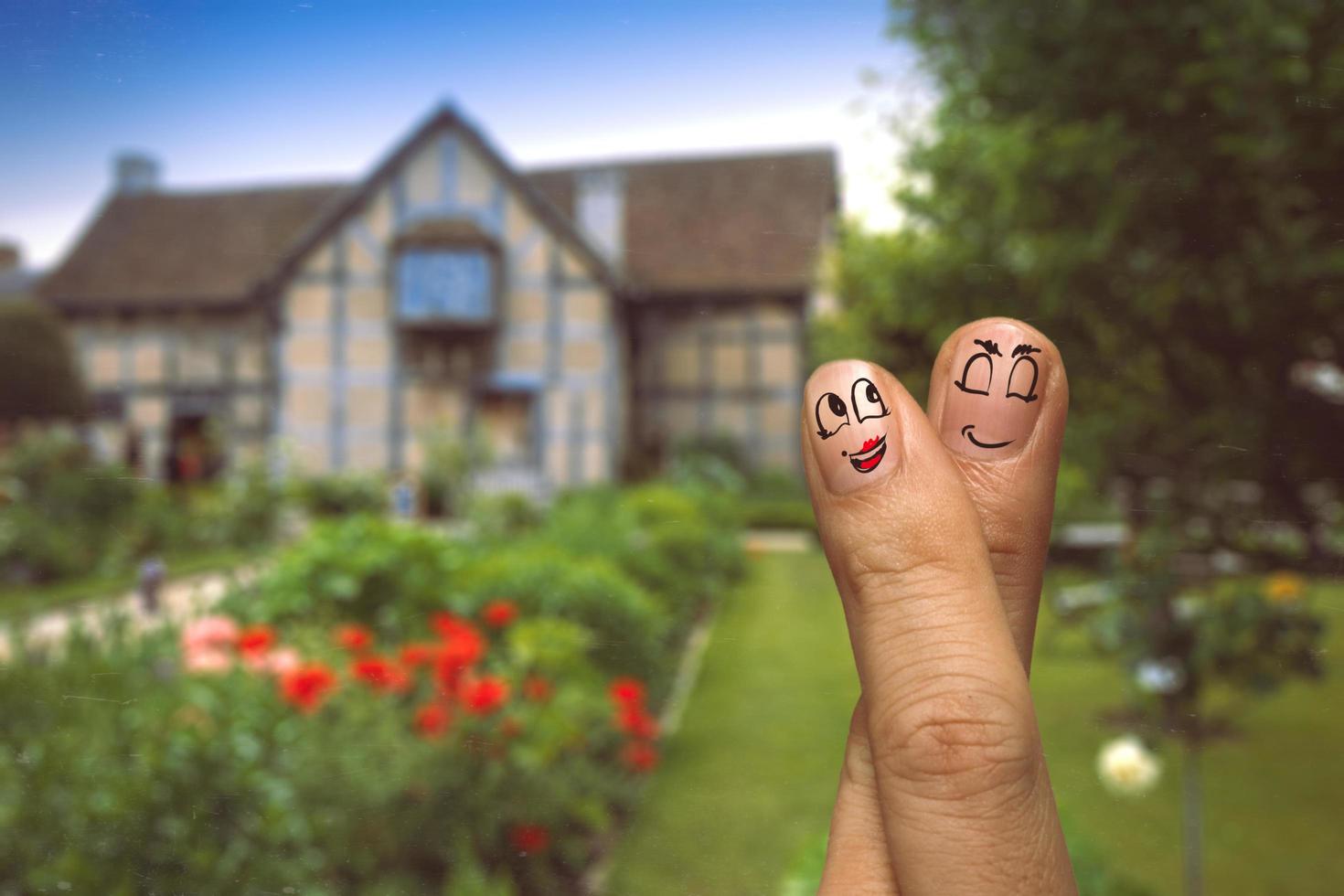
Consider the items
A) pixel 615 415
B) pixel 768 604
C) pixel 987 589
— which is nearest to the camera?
pixel 987 589

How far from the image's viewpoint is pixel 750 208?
1.55 ft

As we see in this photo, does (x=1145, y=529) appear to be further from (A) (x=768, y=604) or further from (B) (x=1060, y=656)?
(A) (x=768, y=604)

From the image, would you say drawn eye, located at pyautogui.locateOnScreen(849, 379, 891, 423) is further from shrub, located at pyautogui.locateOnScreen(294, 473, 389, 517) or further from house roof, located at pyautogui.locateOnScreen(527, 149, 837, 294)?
shrub, located at pyautogui.locateOnScreen(294, 473, 389, 517)

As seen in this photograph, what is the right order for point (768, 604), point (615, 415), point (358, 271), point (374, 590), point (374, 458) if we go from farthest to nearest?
point (358, 271) < point (374, 590) < point (374, 458) < point (615, 415) < point (768, 604)

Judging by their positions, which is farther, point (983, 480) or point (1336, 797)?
point (1336, 797)

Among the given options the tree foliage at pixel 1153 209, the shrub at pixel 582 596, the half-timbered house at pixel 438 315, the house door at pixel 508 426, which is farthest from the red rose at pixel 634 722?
the tree foliage at pixel 1153 209

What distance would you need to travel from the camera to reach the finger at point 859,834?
32cm

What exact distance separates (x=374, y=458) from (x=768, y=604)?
222 cm

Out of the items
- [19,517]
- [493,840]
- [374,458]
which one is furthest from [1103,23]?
[374,458]

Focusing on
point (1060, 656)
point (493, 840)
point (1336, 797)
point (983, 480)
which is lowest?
point (493, 840)

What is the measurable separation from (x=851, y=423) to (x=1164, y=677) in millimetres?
1993

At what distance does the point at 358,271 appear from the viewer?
175 inches

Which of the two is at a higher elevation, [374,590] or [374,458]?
[374,458]

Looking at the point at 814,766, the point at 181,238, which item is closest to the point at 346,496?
the point at 181,238
